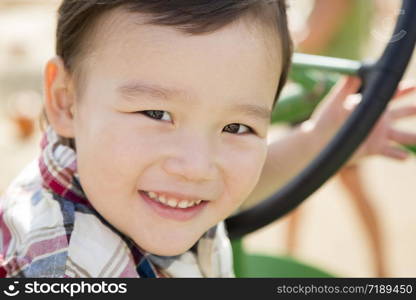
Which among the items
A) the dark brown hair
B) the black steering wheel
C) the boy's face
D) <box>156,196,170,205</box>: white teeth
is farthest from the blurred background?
<box>156,196,170,205</box>: white teeth

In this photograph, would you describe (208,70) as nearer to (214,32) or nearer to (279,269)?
(214,32)

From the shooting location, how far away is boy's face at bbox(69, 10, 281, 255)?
742mm

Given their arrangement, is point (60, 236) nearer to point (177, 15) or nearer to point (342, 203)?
point (177, 15)

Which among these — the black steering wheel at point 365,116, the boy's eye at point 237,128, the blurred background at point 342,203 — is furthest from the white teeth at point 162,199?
the blurred background at point 342,203

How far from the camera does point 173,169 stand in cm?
73

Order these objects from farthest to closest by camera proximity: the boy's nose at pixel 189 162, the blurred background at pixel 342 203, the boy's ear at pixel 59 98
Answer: the blurred background at pixel 342 203 → the boy's ear at pixel 59 98 → the boy's nose at pixel 189 162

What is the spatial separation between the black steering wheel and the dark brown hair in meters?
0.11

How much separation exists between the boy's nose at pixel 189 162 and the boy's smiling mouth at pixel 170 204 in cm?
4

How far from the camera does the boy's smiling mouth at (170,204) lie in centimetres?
77

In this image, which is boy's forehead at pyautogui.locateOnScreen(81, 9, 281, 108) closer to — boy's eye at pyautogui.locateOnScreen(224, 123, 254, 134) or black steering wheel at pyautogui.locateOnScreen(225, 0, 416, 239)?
boy's eye at pyautogui.locateOnScreen(224, 123, 254, 134)

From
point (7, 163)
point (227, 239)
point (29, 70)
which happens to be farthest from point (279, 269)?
point (29, 70)

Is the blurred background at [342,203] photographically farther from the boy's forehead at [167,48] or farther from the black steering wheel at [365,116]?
the boy's forehead at [167,48]

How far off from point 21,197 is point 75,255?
0.14 m

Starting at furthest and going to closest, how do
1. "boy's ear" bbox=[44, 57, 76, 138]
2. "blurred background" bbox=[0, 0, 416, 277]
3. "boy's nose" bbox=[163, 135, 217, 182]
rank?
"blurred background" bbox=[0, 0, 416, 277], "boy's ear" bbox=[44, 57, 76, 138], "boy's nose" bbox=[163, 135, 217, 182]
